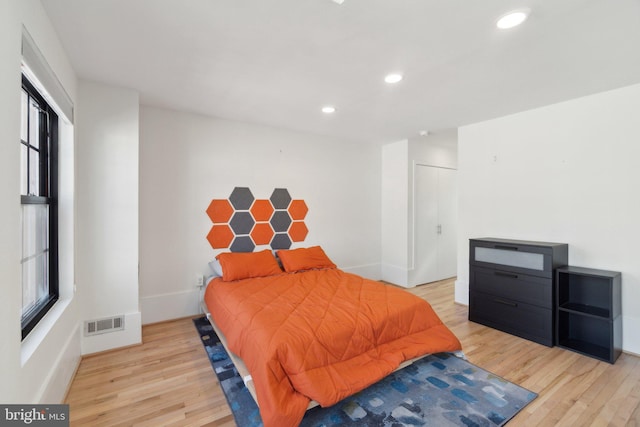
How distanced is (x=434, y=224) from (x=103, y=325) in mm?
A: 4523

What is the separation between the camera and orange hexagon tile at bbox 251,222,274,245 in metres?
3.71

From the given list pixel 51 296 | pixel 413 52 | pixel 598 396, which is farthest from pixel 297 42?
pixel 598 396

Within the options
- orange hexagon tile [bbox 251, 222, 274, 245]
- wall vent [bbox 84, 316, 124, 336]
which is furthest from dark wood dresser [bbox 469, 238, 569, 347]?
wall vent [bbox 84, 316, 124, 336]

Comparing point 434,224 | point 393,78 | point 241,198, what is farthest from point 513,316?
point 241,198

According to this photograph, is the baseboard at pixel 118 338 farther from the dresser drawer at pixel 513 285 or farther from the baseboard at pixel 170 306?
the dresser drawer at pixel 513 285

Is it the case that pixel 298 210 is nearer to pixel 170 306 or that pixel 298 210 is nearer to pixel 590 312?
pixel 170 306

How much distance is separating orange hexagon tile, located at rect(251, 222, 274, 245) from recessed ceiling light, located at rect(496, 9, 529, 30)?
303cm

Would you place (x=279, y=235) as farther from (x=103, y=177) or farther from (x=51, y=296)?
(x=51, y=296)

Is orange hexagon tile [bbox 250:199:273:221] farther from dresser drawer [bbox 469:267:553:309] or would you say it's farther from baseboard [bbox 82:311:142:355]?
dresser drawer [bbox 469:267:553:309]

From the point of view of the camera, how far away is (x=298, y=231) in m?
4.07

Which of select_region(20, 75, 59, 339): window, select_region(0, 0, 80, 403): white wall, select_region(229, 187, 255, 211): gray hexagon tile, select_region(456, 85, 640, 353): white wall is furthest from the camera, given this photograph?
select_region(229, 187, 255, 211): gray hexagon tile

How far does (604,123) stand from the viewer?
2646mm

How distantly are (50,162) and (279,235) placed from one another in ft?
7.85

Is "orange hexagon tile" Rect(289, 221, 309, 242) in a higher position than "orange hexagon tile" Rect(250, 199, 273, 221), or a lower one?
lower
